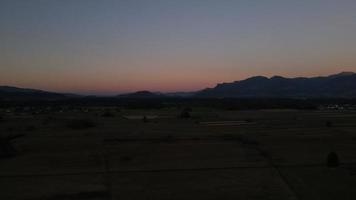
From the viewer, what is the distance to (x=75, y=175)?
1127 inches

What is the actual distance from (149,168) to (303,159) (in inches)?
445

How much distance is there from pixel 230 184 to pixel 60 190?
29.8 feet

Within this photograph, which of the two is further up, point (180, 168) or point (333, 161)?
point (333, 161)

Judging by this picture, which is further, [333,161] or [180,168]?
[180,168]

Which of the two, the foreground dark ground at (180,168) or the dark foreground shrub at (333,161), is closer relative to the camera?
the foreground dark ground at (180,168)

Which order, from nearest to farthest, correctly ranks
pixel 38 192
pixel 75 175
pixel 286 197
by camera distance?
pixel 286 197 → pixel 38 192 → pixel 75 175

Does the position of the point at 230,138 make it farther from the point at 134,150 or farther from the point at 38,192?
the point at 38,192

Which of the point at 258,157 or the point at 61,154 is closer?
the point at 258,157

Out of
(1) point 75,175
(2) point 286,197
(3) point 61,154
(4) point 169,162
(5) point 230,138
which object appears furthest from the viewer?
(5) point 230,138

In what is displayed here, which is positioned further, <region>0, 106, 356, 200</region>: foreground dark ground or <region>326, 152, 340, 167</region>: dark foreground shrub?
<region>326, 152, 340, 167</region>: dark foreground shrub

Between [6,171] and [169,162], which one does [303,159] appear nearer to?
[169,162]

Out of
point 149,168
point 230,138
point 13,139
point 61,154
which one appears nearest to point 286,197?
point 149,168

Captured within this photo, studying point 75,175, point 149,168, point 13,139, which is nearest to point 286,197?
point 149,168

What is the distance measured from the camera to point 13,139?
164ft
